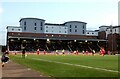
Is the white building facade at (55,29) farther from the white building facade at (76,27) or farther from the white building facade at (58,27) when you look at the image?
the white building facade at (76,27)

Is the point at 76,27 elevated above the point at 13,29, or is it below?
above

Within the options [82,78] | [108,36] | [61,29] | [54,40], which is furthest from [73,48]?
[82,78]

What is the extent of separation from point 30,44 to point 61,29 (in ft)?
112

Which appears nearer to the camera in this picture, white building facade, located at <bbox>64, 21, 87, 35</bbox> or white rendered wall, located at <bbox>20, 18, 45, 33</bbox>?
white rendered wall, located at <bbox>20, 18, 45, 33</bbox>

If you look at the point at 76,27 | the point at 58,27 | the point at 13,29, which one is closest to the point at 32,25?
the point at 13,29

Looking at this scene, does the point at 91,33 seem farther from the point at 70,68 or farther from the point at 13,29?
the point at 70,68

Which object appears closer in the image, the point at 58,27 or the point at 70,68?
the point at 70,68

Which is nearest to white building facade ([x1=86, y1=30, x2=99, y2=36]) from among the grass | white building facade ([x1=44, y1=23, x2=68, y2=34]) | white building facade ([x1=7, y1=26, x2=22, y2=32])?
white building facade ([x1=44, y1=23, x2=68, y2=34])

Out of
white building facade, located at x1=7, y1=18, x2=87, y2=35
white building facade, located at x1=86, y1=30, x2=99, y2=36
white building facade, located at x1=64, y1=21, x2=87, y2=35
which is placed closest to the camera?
white building facade, located at x1=7, y1=18, x2=87, y2=35

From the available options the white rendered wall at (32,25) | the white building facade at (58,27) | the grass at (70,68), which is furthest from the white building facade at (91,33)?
the grass at (70,68)

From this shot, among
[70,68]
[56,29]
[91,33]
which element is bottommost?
[70,68]

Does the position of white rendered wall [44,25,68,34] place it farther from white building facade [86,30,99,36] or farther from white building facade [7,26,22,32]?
white building facade [7,26,22,32]

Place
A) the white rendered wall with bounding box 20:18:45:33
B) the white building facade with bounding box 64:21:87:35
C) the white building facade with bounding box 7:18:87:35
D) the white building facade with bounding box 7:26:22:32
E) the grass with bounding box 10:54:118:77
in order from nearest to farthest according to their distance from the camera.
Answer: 1. the grass with bounding box 10:54:118:77
2. the white building facade with bounding box 7:26:22:32
3. the white rendered wall with bounding box 20:18:45:33
4. the white building facade with bounding box 7:18:87:35
5. the white building facade with bounding box 64:21:87:35

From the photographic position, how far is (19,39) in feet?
400
